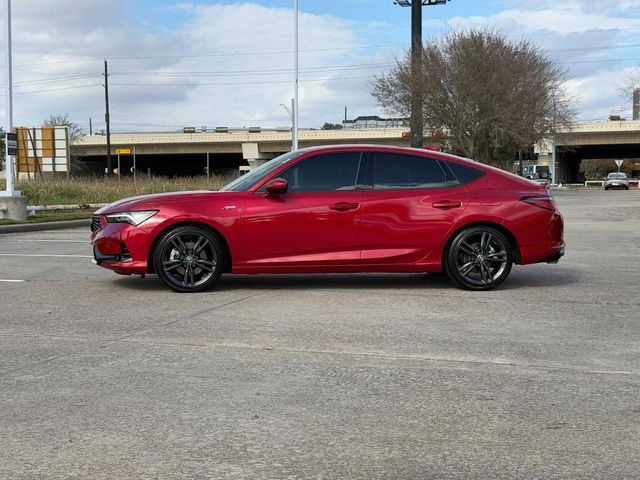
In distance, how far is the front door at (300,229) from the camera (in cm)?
788

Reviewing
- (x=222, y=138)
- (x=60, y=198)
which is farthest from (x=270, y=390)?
(x=222, y=138)

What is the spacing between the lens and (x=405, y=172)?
8195 mm

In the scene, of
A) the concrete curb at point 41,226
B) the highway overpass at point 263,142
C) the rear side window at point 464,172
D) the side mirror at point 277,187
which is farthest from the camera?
the highway overpass at point 263,142

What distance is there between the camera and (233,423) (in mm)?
3938

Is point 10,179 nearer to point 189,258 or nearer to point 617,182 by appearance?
point 189,258

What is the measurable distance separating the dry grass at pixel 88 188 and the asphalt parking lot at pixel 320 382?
61.3ft

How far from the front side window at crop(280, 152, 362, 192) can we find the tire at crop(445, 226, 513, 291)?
1.38m

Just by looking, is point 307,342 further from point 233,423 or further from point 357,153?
point 357,153

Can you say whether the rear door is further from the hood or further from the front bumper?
the front bumper

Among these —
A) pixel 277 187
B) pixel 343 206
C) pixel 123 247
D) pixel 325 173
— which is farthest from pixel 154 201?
pixel 343 206

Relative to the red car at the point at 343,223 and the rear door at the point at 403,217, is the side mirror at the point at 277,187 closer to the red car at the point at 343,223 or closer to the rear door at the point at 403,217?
the red car at the point at 343,223

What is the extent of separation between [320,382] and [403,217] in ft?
12.0

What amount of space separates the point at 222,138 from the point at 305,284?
70620 mm

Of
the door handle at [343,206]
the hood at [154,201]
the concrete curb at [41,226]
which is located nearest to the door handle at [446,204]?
the door handle at [343,206]
